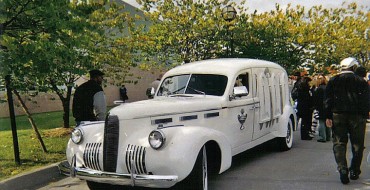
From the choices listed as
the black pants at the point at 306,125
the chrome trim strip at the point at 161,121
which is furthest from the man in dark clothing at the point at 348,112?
the black pants at the point at 306,125

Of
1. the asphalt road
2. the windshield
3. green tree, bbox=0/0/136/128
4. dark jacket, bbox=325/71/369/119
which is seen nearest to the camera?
dark jacket, bbox=325/71/369/119

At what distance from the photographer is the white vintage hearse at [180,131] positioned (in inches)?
177

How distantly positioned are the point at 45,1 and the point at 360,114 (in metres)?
5.26

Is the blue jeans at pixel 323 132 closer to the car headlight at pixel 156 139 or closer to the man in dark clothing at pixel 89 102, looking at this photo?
the man in dark clothing at pixel 89 102

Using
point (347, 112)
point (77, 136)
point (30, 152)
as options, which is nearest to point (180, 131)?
point (77, 136)

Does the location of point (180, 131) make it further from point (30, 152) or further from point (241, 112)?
point (30, 152)

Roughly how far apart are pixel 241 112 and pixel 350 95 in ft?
5.96

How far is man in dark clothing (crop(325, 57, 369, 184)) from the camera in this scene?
5527 millimetres

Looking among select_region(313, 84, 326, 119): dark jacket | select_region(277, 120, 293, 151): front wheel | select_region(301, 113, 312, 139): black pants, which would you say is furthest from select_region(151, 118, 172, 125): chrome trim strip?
select_region(301, 113, 312, 139): black pants

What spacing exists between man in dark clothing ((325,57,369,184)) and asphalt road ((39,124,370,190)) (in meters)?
0.45

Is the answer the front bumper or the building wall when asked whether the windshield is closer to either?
the front bumper

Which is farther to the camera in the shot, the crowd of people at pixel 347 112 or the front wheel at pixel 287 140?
the front wheel at pixel 287 140

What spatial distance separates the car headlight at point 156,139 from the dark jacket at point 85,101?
2599 mm

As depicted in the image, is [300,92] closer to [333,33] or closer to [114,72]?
[114,72]
